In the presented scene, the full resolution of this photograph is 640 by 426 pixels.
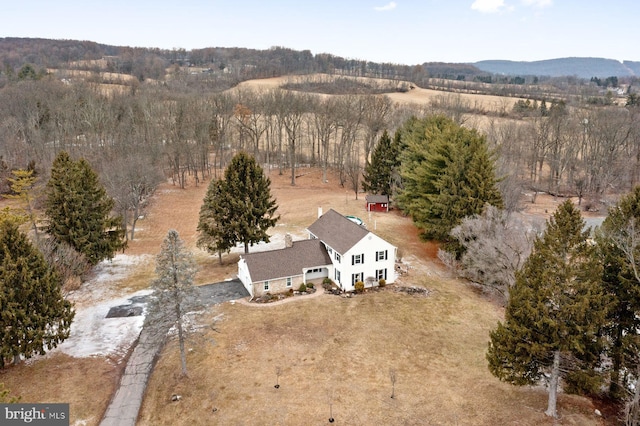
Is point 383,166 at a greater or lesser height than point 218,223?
greater

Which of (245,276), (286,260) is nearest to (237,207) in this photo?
(245,276)

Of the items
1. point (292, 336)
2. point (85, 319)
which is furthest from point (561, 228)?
point (85, 319)

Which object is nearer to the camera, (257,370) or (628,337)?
(628,337)

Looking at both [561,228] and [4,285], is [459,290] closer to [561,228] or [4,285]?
[561,228]

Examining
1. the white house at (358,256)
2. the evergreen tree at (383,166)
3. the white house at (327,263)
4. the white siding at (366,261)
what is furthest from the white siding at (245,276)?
the evergreen tree at (383,166)

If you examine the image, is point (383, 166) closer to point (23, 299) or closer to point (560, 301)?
point (560, 301)

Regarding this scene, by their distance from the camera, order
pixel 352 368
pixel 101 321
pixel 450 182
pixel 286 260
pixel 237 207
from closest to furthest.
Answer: pixel 352 368
pixel 101 321
pixel 286 260
pixel 237 207
pixel 450 182
